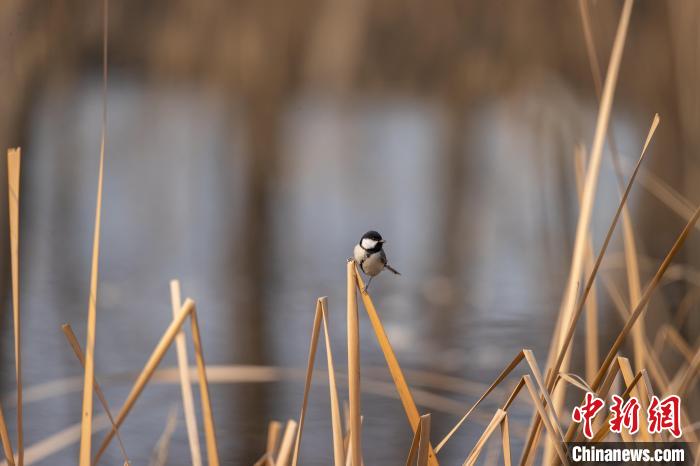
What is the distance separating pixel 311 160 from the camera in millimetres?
5258

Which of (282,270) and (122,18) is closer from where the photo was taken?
(282,270)

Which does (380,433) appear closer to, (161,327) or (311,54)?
(161,327)

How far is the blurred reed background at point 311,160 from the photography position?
3.84 m

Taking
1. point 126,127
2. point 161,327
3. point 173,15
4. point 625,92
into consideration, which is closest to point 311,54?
point 173,15

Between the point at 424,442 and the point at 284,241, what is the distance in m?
3.67

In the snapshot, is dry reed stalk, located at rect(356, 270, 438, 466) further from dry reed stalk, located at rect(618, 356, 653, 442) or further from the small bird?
the small bird

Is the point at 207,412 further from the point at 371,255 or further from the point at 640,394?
the point at 640,394

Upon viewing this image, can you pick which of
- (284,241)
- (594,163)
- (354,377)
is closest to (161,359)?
(354,377)

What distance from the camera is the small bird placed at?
1498 mm

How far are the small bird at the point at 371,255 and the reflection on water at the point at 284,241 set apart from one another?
2.80 feet

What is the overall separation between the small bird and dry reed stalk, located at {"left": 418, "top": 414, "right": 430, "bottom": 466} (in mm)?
485

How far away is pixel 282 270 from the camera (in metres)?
4.31

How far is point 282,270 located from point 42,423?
1.76 meters

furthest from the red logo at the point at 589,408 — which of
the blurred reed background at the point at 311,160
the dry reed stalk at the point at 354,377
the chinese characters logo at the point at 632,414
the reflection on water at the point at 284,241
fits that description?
the blurred reed background at the point at 311,160
